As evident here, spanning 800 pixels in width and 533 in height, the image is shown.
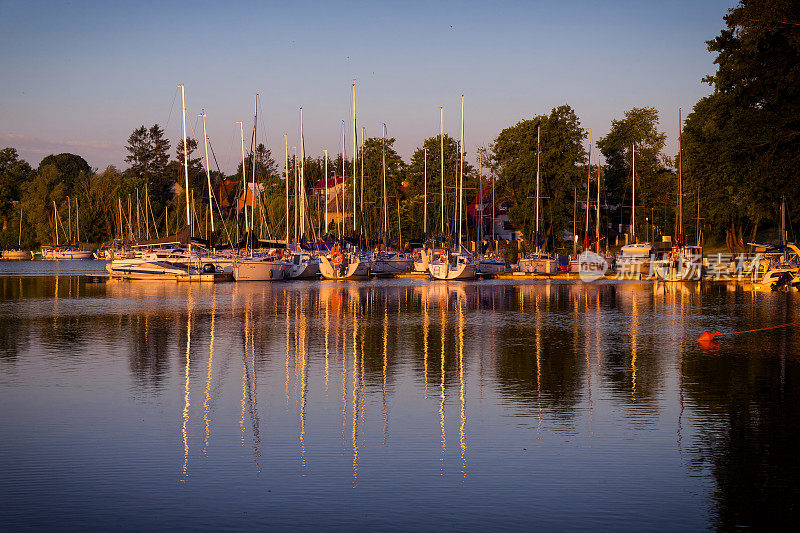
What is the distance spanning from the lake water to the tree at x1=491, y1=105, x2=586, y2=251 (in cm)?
7085

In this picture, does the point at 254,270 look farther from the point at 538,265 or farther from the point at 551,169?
the point at 551,169

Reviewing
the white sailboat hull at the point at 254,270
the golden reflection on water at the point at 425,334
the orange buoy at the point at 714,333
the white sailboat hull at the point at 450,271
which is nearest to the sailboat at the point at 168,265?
the white sailboat hull at the point at 254,270

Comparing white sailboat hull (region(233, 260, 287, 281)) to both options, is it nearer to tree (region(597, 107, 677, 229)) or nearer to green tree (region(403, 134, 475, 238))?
green tree (region(403, 134, 475, 238))

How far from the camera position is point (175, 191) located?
195 metres

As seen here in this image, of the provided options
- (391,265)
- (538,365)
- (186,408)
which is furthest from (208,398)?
→ (391,265)

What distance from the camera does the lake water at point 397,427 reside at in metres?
9.97

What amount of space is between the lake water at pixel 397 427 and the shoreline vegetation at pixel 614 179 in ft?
72.6

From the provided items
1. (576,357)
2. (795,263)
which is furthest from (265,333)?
(795,263)

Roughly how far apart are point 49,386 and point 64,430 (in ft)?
14.9

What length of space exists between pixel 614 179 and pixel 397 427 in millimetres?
110538

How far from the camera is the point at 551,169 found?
4018 inches

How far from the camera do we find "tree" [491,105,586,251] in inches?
3971

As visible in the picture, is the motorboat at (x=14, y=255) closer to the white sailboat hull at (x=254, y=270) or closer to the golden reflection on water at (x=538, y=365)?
the white sailboat hull at (x=254, y=270)

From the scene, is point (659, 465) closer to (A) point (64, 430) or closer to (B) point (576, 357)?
(A) point (64, 430)
